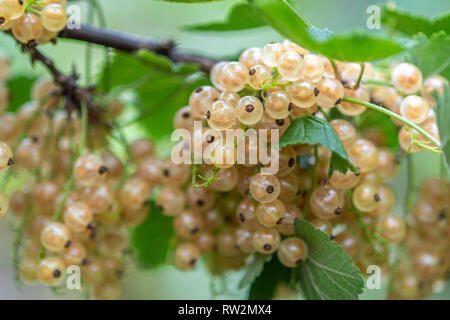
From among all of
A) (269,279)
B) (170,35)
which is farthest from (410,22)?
(170,35)

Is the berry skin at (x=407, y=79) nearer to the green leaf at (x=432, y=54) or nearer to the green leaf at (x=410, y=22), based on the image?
the green leaf at (x=432, y=54)

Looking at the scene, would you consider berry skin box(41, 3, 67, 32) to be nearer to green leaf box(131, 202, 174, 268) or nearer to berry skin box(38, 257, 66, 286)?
berry skin box(38, 257, 66, 286)

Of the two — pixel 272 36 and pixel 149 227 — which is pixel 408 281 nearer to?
pixel 149 227

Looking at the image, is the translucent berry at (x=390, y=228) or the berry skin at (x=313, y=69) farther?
the translucent berry at (x=390, y=228)

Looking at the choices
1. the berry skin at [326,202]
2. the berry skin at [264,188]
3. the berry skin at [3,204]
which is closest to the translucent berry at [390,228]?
the berry skin at [326,202]

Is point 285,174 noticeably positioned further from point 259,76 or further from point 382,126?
point 382,126

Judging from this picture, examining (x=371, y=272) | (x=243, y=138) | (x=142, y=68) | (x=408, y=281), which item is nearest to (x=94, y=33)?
(x=142, y=68)

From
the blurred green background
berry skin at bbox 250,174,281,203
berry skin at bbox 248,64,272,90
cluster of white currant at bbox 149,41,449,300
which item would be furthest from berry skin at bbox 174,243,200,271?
the blurred green background
